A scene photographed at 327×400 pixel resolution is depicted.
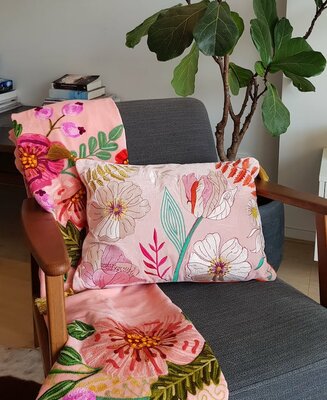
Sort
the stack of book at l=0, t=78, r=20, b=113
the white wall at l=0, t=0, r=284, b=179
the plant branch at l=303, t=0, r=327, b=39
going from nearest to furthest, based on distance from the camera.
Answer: the plant branch at l=303, t=0, r=327, b=39, the white wall at l=0, t=0, r=284, b=179, the stack of book at l=0, t=78, r=20, b=113

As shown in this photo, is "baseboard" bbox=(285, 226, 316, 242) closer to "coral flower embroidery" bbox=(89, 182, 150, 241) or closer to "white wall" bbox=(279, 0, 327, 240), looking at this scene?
"white wall" bbox=(279, 0, 327, 240)

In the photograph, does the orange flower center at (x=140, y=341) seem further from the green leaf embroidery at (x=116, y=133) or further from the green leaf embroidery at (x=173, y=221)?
the green leaf embroidery at (x=116, y=133)

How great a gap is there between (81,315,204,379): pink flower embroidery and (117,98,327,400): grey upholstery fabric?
6 cm

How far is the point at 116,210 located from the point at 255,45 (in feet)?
2.32

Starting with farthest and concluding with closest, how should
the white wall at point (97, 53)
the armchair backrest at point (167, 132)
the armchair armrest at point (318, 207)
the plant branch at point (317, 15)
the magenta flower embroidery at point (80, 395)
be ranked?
the white wall at point (97, 53)
the plant branch at point (317, 15)
the armchair backrest at point (167, 132)
the armchair armrest at point (318, 207)
the magenta flower embroidery at point (80, 395)

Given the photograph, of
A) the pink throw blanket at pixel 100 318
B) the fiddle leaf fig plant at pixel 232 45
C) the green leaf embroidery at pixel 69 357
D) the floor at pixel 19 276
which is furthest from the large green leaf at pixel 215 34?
the floor at pixel 19 276

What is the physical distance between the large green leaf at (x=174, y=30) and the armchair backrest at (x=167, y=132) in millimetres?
148

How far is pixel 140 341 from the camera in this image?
115 cm

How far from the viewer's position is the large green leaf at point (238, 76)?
74.0 inches

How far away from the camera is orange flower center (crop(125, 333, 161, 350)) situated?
1134 mm

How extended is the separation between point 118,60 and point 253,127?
65cm

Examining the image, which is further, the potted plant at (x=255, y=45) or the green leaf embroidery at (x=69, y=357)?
the potted plant at (x=255, y=45)

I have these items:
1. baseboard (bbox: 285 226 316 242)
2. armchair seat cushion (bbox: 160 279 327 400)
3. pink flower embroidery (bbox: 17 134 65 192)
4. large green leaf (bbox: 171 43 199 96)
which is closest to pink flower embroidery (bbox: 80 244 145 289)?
armchair seat cushion (bbox: 160 279 327 400)

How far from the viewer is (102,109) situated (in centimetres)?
152
